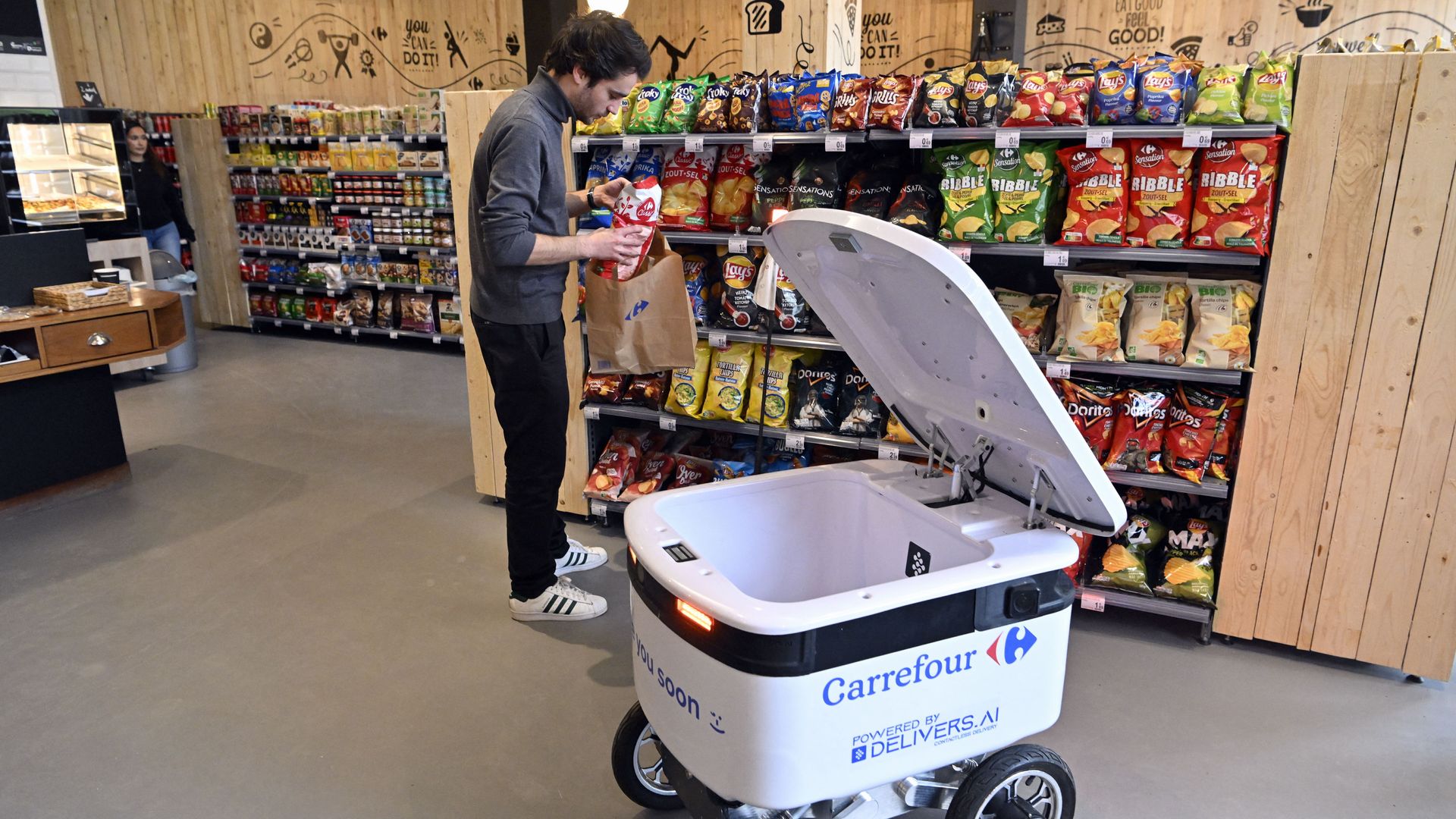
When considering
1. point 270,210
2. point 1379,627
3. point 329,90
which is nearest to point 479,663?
point 1379,627

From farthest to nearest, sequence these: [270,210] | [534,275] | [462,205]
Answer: [270,210] → [462,205] → [534,275]

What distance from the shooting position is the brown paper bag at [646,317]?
3037 millimetres

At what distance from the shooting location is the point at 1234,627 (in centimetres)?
304

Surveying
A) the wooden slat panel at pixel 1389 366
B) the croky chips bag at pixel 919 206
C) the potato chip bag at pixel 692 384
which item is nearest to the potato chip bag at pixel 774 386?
the potato chip bag at pixel 692 384

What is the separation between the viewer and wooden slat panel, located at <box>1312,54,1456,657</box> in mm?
2525

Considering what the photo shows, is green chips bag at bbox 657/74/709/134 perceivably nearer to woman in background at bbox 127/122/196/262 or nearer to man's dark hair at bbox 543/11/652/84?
man's dark hair at bbox 543/11/652/84

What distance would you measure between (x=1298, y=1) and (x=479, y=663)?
276 inches

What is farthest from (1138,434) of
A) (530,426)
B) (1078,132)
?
(530,426)

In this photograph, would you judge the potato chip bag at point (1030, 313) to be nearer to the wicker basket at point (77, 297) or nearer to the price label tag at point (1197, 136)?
the price label tag at point (1197, 136)

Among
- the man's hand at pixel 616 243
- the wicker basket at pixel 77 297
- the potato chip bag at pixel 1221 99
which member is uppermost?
the potato chip bag at pixel 1221 99

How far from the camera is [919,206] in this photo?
124 inches

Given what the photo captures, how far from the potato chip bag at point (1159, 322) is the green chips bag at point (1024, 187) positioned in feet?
1.26

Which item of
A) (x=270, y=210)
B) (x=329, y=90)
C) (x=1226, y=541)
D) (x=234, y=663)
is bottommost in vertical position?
(x=234, y=663)

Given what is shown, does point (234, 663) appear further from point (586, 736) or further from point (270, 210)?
point (270, 210)
